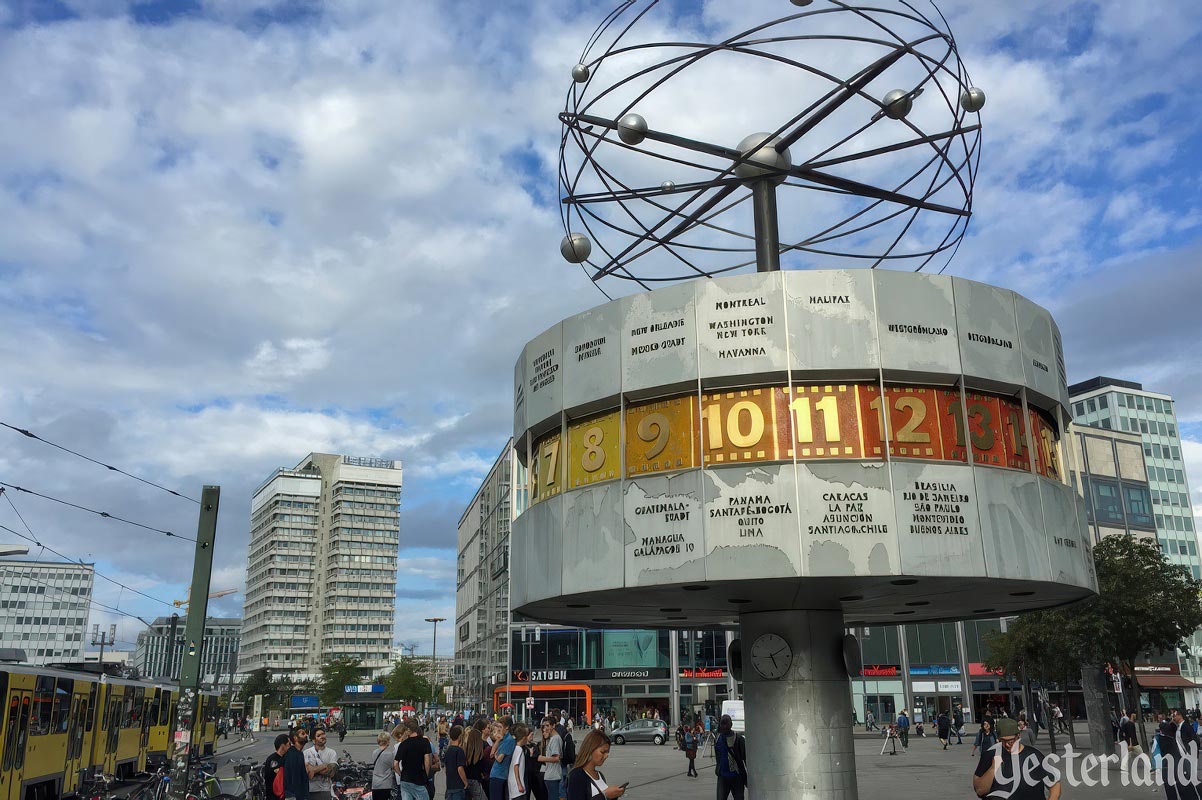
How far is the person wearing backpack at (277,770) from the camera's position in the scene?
548 inches

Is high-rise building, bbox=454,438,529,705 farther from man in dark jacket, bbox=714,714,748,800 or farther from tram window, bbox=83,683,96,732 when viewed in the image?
man in dark jacket, bbox=714,714,748,800

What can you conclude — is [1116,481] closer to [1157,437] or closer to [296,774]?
[1157,437]

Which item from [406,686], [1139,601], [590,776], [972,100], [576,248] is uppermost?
[972,100]

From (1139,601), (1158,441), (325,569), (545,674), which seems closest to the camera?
(1139,601)

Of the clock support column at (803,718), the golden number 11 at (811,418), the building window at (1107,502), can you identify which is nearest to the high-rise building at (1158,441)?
the building window at (1107,502)

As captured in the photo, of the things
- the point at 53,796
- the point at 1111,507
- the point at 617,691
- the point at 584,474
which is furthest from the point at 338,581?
the point at 584,474

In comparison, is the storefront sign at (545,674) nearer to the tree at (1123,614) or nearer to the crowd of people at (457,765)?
the tree at (1123,614)

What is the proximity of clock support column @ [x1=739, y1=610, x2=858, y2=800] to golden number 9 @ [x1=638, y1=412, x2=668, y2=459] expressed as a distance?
13.6 ft

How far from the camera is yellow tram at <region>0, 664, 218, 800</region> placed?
20031 millimetres

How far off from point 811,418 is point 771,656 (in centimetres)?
456

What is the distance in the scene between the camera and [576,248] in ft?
61.0

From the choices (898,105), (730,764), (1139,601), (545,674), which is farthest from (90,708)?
(545,674)

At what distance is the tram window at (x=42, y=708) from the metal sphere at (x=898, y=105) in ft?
73.2

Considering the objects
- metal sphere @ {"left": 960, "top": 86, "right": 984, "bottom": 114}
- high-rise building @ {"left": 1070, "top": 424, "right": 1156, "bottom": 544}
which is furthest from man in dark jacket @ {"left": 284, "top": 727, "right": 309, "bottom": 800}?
high-rise building @ {"left": 1070, "top": 424, "right": 1156, "bottom": 544}
